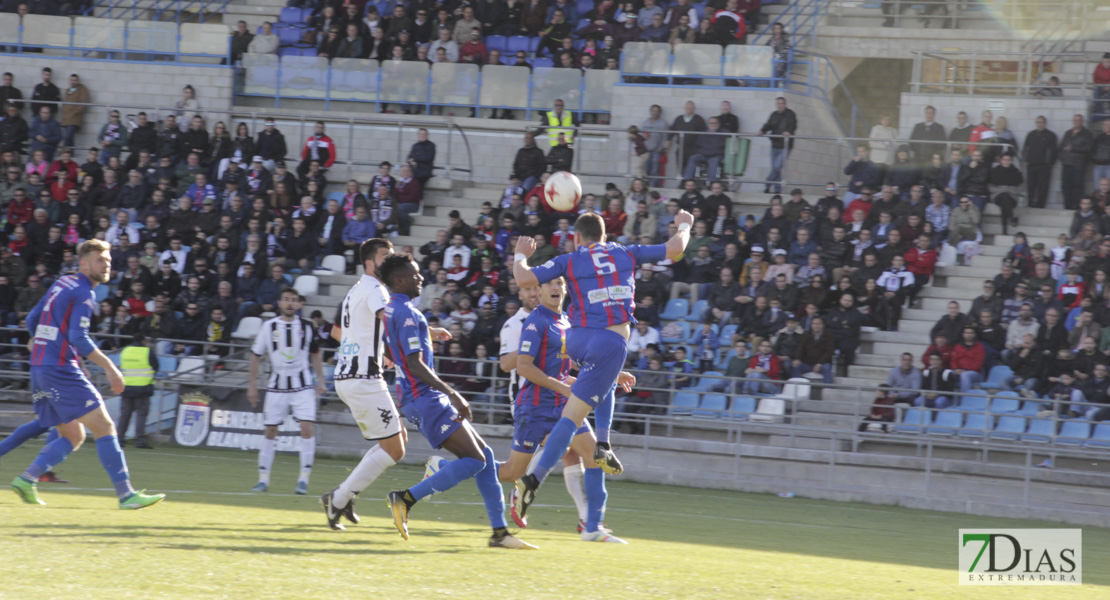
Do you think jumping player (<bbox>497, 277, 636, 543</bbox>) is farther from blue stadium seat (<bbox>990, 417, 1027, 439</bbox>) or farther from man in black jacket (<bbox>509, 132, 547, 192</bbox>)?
man in black jacket (<bbox>509, 132, 547, 192</bbox>)

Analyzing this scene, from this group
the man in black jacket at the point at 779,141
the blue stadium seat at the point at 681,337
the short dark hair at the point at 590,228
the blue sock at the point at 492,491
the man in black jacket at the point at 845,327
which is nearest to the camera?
the blue sock at the point at 492,491

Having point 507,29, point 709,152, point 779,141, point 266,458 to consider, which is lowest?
point 266,458

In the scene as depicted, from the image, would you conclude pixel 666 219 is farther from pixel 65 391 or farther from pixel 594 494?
pixel 65 391

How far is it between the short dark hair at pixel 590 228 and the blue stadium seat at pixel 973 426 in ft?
28.2

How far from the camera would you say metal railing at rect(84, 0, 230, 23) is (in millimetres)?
28141

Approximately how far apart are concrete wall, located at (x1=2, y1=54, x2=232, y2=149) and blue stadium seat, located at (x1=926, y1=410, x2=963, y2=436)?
16.5 meters

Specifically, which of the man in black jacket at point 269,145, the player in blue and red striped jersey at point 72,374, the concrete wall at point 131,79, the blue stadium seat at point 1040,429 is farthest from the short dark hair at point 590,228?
the concrete wall at point 131,79

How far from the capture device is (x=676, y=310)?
62.0 feet

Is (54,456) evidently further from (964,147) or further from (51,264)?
(964,147)

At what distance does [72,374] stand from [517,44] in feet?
59.7

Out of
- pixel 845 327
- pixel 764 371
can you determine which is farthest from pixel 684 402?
pixel 845 327

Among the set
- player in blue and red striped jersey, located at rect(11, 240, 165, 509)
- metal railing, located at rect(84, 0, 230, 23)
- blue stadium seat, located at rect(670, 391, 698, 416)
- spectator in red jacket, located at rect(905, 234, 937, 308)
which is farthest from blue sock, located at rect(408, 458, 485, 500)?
metal railing, located at rect(84, 0, 230, 23)

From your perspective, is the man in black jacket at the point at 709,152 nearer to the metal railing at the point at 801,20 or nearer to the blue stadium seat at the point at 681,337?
the metal railing at the point at 801,20

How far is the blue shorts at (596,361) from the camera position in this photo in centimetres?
855
